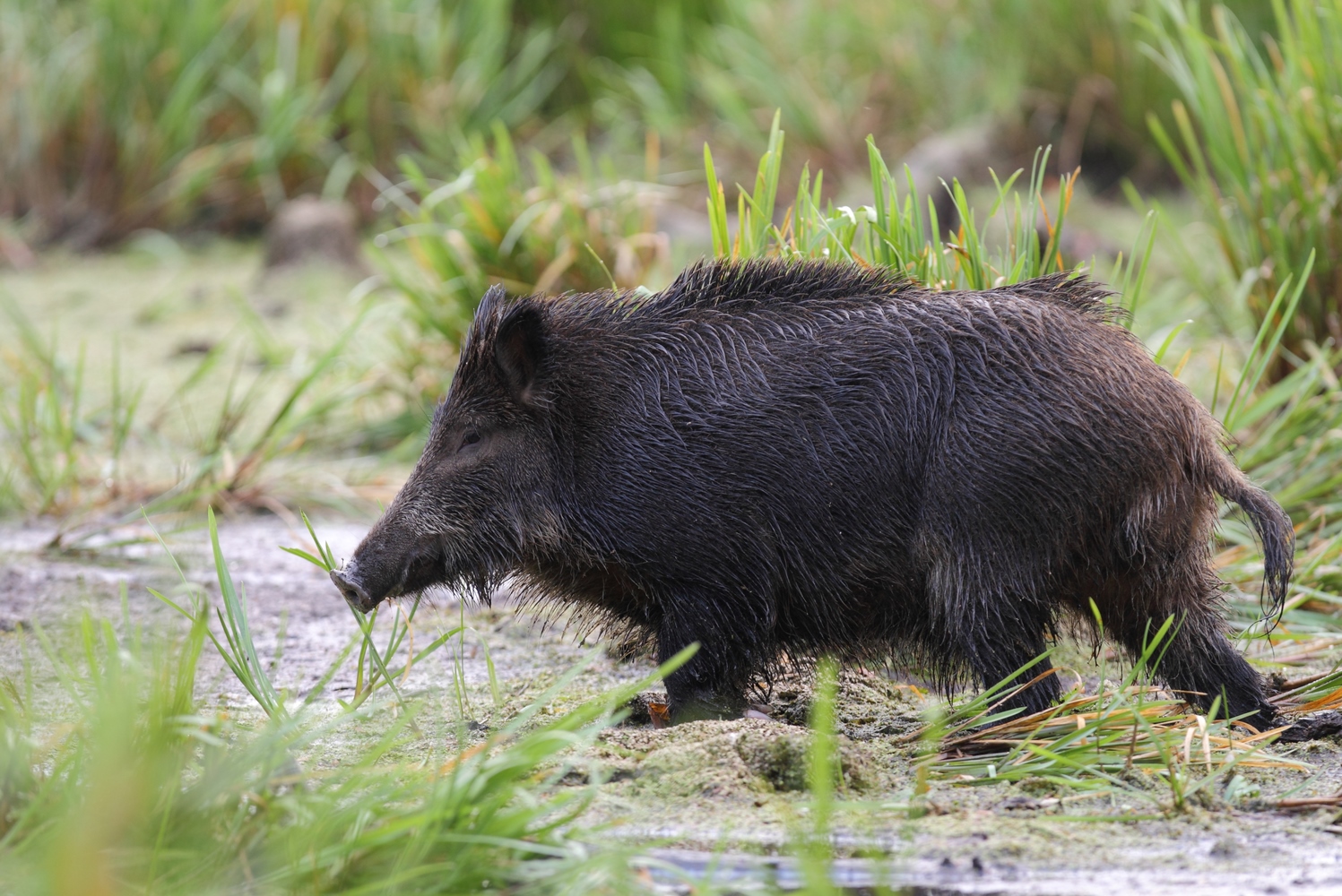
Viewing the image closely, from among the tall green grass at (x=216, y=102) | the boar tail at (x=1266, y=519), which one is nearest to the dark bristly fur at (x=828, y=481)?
the boar tail at (x=1266, y=519)

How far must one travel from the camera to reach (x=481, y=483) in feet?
11.1

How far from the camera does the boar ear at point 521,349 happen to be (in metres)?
3.31

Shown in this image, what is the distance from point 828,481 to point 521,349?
2.61 feet

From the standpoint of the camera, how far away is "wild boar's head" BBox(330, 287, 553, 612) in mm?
3322

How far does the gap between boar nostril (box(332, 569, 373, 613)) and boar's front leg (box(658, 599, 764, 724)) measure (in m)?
0.66

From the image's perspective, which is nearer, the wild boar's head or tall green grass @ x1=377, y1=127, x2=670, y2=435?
the wild boar's head

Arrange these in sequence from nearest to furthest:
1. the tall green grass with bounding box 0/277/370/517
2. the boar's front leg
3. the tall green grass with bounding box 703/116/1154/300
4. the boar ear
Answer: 1. the boar's front leg
2. the boar ear
3. the tall green grass with bounding box 703/116/1154/300
4. the tall green grass with bounding box 0/277/370/517

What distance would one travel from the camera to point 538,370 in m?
3.38

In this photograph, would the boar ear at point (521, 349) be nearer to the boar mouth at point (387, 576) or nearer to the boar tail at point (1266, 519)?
the boar mouth at point (387, 576)

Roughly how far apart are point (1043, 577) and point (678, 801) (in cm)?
88

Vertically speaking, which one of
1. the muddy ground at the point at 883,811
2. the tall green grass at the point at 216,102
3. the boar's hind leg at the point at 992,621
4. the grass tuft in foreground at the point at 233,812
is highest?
the tall green grass at the point at 216,102

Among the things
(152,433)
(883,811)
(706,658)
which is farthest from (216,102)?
(883,811)

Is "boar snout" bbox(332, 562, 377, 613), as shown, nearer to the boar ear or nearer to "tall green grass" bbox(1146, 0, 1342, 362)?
the boar ear

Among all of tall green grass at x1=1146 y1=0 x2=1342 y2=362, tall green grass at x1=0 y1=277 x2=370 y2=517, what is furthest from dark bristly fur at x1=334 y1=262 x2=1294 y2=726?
tall green grass at x1=0 y1=277 x2=370 y2=517
